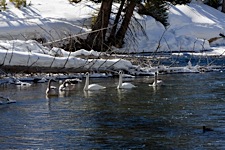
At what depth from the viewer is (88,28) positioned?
38.7 meters

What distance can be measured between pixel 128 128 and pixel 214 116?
7.35 feet

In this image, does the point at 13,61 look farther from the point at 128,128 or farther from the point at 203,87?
the point at 128,128

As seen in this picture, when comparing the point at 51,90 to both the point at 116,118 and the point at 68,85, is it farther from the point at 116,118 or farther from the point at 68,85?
the point at 116,118

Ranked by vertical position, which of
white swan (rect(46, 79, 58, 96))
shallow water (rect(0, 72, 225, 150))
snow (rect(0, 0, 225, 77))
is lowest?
shallow water (rect(0, 72, 225, 150))

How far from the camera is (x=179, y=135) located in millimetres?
13344

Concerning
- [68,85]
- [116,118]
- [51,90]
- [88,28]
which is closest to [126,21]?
[88,28]

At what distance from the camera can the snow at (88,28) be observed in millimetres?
26766

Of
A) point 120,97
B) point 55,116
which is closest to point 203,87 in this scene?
point 120,97

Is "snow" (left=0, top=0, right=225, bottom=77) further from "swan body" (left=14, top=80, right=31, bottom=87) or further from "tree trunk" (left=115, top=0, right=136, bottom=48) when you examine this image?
"swan body" (left=14, top=80, right=31, bottom=87)

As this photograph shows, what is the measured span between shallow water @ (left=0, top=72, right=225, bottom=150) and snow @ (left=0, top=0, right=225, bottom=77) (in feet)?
14.1

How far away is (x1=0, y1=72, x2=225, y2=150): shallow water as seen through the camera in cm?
1271

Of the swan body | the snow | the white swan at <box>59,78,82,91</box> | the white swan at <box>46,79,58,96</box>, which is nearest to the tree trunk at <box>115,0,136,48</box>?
the snow

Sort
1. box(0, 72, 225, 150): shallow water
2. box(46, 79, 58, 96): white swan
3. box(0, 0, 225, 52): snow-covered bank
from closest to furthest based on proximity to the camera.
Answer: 1. box(0, 72, 225, 150): shallow water
2. box(46, 79, 58, 96): white swan
3. box(0, 0, 225, 52): snow-covered bank

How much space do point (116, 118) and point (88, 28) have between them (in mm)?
23697
